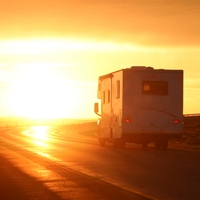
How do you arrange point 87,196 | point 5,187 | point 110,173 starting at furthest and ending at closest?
point 110,173 < point 5,187 < point 87,196

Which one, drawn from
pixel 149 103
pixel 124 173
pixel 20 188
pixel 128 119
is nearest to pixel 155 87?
pixel 149 103

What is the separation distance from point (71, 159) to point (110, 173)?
5.50 m

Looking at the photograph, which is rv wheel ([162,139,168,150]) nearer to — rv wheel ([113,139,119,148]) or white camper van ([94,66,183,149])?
white camper van ([94,66,183,149])

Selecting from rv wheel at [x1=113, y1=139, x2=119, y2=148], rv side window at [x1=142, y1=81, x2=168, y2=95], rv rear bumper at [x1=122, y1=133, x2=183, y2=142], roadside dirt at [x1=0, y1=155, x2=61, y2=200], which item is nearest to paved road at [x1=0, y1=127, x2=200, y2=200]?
roadside dirt at [x1=0, y1=155, x2=61, y2=200]

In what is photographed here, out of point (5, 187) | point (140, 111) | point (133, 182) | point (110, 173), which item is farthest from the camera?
point (140, 111)

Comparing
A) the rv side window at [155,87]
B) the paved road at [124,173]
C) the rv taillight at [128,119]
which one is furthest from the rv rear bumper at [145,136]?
the paved road at [124,173]

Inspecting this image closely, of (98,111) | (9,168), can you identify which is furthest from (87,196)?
(98,111)

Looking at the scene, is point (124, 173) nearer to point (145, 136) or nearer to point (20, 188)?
Result: point (20, 188)

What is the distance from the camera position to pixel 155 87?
27.0m

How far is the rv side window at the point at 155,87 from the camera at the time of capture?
2691 centimetres

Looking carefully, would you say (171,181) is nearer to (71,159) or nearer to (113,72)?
(71,159)

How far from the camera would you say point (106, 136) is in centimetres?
3047

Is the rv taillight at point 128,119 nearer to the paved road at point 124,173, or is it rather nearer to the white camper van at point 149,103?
the white camper van at point 149,103

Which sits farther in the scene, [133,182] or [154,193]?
[133,182]
